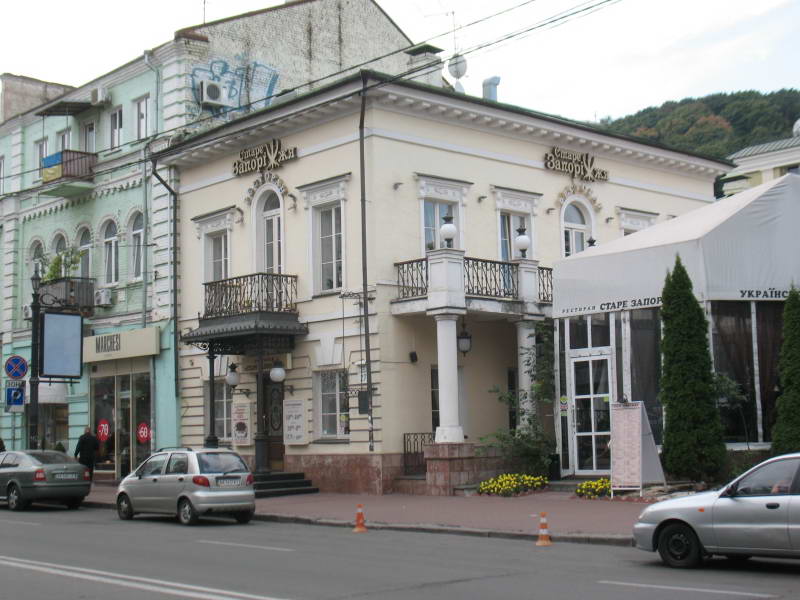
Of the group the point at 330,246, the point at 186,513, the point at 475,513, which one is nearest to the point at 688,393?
the point at 475,513

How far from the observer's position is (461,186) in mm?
26344

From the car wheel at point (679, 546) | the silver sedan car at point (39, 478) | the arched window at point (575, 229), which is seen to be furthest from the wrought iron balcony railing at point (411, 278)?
the car wheel at point (679, 546)

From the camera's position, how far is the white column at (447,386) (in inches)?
917

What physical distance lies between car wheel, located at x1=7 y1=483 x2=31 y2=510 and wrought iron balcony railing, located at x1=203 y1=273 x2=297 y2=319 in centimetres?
629

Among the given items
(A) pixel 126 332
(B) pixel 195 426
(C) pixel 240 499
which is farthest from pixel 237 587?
(A) pixel 126 332

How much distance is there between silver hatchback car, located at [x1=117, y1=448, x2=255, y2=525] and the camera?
18938 millimetres

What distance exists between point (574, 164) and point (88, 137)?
1590 centimetres

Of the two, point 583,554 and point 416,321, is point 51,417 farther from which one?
point 583,554

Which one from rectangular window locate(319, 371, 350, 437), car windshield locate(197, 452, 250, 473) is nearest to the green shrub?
rectangular window locate(319, 371, 350, 437)

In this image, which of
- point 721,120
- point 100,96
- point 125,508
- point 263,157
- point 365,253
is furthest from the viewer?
point 721,120

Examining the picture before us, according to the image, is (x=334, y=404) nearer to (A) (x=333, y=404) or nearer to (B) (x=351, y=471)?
(A) (x=333, y=404)

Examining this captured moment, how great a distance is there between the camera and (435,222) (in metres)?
26.0

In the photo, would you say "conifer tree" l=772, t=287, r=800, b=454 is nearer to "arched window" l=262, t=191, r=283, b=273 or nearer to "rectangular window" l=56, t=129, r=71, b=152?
"arched window" l=262, t=191, r=283, b=273

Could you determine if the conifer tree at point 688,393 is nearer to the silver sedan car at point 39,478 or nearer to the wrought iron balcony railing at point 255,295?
the wrought iron balcony railing at point 255,295
